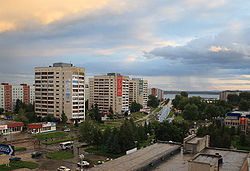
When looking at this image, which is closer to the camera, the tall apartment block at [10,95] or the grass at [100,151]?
the grass at [100,151]

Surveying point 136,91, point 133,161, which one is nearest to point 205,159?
point 133,161

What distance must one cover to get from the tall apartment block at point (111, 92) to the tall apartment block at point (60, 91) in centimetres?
3030

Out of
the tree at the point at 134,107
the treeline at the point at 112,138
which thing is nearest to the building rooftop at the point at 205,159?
the treeline at the point at 112,138

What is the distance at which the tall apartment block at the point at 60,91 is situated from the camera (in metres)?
78.0

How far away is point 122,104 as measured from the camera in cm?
11256

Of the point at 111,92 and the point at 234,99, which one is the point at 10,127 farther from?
the point at 234,99

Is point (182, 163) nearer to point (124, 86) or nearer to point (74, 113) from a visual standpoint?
point (74, 113)

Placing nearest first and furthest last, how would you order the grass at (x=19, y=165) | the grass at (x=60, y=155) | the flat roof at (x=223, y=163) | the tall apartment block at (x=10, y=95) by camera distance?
the flat roof at (x=223, y=163), the grass at (x=19, y=165), the grass at (x=60, y=155), the tall apartment block at (x=10, y=95)

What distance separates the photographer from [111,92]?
111688 mm

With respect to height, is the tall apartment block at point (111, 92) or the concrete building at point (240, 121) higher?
the tall apartment block at point (111, 92)

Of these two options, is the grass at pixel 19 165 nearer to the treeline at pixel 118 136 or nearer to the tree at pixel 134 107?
the treeline at pixel 118 136

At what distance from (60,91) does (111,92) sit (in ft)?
121

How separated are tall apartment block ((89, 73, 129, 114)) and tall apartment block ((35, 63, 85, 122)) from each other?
30305 millimetres

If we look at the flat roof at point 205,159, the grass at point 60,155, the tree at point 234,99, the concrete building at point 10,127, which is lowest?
the grass at point 60,155
